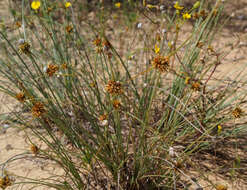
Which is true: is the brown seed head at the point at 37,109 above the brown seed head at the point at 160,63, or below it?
below

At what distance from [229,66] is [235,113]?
140cm

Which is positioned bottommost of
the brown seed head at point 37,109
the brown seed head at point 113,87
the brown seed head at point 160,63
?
the brown seed head at point 37,109

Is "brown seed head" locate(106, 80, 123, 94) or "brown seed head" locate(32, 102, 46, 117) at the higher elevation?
"brown seed head" locate(106, 80, 123, 94)

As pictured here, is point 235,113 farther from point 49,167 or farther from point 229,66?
point 229,66

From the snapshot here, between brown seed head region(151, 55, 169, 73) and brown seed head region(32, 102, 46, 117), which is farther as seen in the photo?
brown seed head region(32, 102, 46, 117)

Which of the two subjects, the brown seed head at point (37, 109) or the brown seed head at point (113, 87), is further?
the brown seed head at point (37, 109)

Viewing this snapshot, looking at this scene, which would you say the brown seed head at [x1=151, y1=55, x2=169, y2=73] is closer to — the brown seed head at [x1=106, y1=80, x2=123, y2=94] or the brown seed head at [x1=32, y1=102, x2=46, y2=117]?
the brown seed head at [x1=106, y1=80, x2=123, y2=94]

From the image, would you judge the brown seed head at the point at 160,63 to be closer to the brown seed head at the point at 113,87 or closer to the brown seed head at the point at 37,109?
the brown seed head at the point at 113,87

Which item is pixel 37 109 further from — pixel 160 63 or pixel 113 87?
pixel 160 63

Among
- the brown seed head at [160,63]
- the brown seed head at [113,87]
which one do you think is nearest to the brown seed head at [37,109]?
the brown seed head at [113,87]

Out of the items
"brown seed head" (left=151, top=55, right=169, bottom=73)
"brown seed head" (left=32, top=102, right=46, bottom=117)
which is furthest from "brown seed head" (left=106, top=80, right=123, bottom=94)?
"brown seed head" (left=32, top=102, right=46, bottom=117)

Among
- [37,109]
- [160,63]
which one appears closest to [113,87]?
[160,63]

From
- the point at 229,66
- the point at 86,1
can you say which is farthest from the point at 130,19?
the point at 229,66

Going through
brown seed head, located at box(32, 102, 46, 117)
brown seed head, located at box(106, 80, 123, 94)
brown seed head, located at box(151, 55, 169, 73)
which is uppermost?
A: brown seed head, located at box(151, 55, 169, 73)
